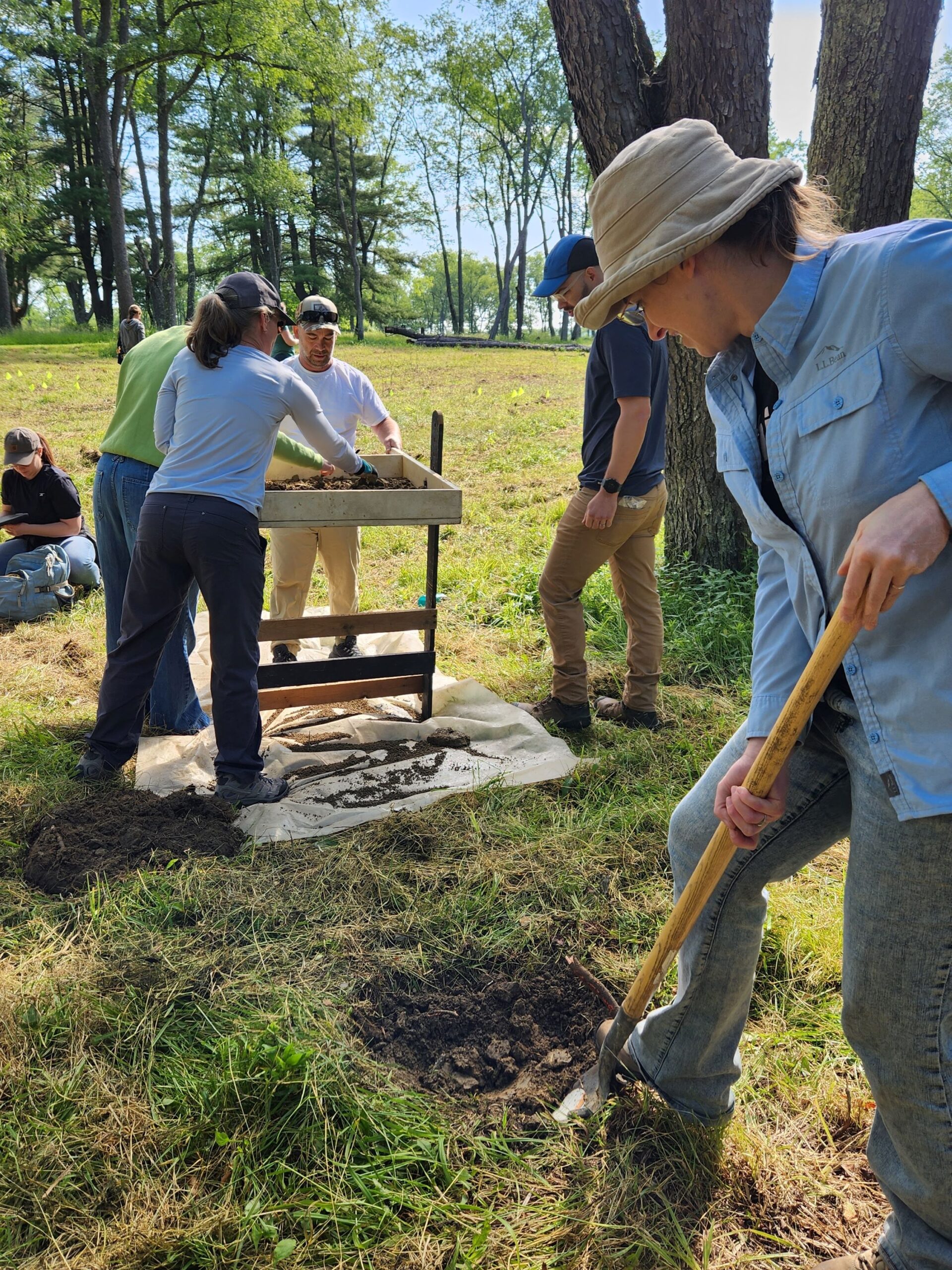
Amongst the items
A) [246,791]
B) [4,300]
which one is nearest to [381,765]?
[246,791]

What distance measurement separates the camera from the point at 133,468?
3.97m

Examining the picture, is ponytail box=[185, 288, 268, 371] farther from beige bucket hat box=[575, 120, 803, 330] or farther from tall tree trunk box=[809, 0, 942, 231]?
tall tree trunk box=[809, 0, 942, 231]

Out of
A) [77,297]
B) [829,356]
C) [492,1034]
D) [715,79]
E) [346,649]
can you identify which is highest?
[77,297]

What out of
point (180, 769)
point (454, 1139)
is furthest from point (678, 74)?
point (454, 1139)

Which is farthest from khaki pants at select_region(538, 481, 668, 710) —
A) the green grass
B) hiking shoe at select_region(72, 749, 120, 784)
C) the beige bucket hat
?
the green grass

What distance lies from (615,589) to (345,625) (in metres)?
1.36

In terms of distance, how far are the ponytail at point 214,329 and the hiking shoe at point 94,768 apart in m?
1.79

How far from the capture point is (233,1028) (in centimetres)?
243

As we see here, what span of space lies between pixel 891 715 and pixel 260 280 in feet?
10.5

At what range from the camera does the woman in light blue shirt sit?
349 centimetres

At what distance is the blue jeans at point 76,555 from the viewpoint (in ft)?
19.9

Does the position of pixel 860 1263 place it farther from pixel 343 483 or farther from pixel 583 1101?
pixel 343 483

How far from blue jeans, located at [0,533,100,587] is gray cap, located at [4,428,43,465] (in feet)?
1.92

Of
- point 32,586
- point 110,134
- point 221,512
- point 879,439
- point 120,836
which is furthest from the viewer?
point 110,134
